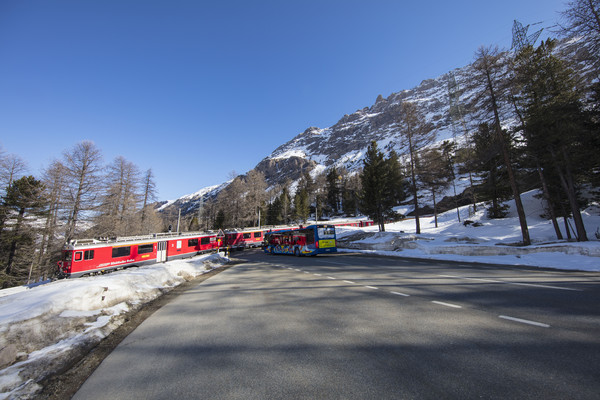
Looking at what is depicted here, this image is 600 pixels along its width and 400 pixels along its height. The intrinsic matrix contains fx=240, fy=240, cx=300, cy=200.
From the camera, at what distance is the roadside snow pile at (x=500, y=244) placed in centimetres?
1216

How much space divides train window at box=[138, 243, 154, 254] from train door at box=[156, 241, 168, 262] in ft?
2.34

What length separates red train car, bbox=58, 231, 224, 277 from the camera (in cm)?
1800

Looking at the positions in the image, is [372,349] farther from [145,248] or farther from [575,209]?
[145,248]

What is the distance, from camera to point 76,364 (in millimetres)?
3854

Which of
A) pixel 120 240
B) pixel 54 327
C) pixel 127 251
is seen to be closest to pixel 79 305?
pixel 54 327

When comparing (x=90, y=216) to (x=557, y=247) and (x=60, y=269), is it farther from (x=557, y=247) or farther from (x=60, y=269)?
(x=557, y=247)

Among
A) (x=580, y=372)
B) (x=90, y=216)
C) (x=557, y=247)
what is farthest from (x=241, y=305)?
(x=90, y=216)

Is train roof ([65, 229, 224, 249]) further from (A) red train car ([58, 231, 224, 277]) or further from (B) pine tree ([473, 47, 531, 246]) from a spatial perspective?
(B) pine tree ([473, 47, 531, 246])

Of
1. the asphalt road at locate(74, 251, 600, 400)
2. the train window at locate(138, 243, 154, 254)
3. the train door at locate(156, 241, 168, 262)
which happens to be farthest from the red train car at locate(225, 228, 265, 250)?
the asphalt road at locate(74, 251, 600, 400)

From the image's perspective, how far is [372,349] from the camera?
361 cm

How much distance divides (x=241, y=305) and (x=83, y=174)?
25226 millimetres

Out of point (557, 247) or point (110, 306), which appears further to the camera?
point (557, 247)

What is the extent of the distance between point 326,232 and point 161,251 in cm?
1710

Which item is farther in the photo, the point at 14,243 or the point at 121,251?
the point at 14,243
